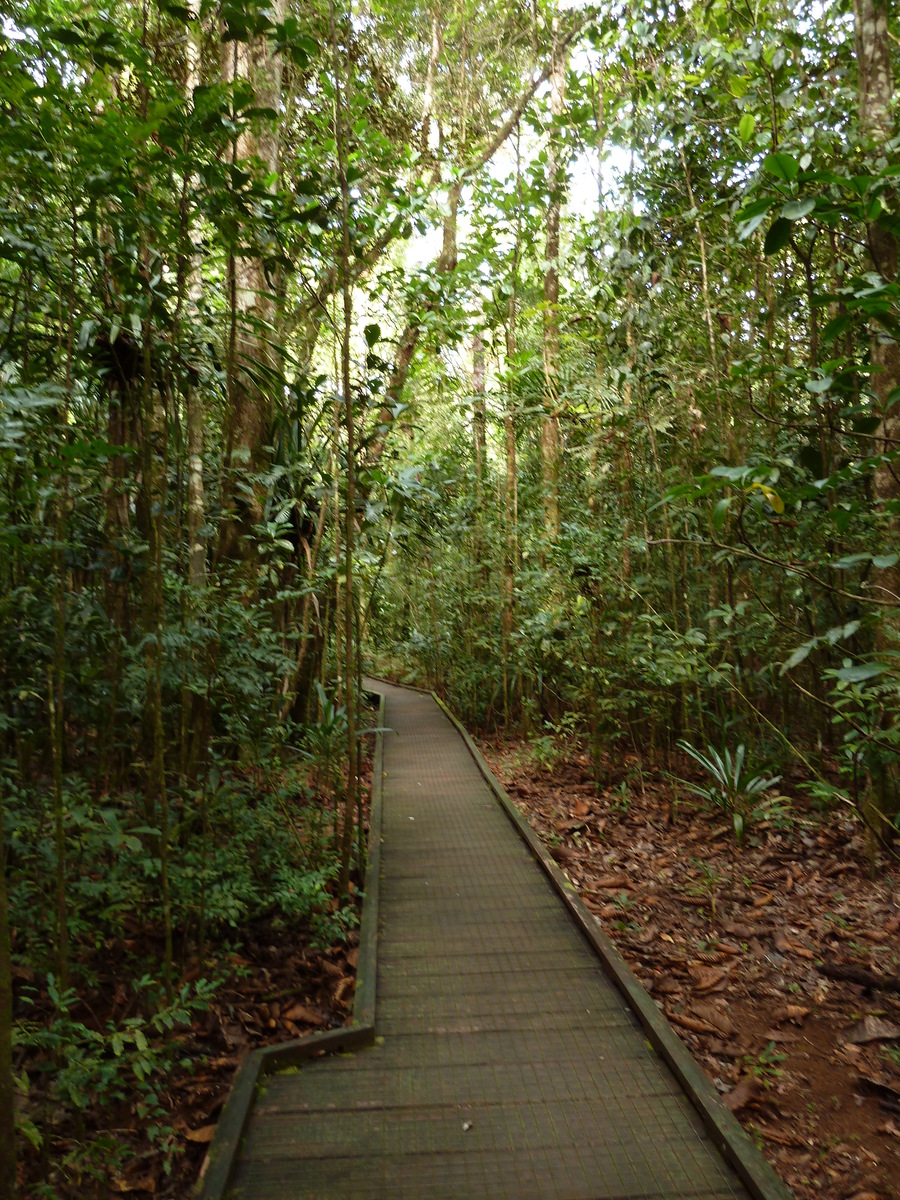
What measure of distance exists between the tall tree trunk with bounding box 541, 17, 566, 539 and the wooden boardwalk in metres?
4.93

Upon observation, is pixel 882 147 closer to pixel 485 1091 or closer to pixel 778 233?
pixel 778 233

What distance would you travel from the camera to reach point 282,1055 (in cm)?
287

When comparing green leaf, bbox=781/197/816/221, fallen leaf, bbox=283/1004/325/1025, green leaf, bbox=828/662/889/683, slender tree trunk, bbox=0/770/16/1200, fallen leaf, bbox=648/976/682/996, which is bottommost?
fallen leaf, bbox=648/976/682/996

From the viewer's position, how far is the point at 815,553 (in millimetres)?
5570

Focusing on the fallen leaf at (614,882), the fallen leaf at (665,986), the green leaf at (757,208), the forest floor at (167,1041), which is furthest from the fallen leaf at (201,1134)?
the green leaf at (757,208)

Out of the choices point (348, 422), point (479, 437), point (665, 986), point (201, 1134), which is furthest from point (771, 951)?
point (479, 437)

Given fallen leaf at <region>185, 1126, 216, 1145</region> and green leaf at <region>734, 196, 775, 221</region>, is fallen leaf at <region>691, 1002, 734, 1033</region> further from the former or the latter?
green leaf at <region>734, 196, 775, 221</region>

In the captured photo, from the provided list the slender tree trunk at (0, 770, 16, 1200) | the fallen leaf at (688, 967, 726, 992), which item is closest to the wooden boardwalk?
the fallen leaf at (688, 967, 726, 992)

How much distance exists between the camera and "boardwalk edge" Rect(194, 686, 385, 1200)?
228cm

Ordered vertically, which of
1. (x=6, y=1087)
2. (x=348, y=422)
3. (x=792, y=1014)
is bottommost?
(x=792, y=1014)

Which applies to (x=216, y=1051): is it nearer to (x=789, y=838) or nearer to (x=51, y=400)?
(x=51, y=400)

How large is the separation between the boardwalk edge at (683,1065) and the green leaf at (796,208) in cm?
301

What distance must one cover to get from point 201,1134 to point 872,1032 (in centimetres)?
268

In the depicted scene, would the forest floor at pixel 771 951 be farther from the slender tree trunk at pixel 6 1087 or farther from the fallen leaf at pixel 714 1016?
the slender tree trunk at pixel 6 1087
